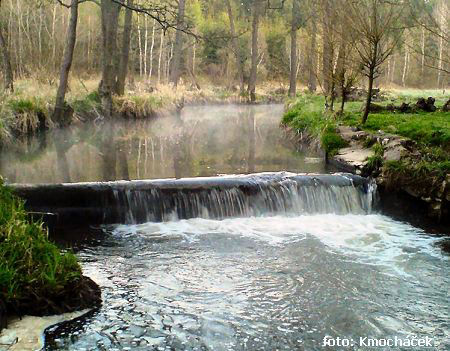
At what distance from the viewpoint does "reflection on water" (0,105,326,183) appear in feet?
34.7

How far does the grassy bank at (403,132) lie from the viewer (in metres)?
8.85

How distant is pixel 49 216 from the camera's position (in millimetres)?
7840

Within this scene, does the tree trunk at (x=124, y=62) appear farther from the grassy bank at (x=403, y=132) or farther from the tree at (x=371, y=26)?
the tree at (x=371, y=26)

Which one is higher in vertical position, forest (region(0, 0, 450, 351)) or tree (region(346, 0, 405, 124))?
tree (region(346, 0, 405, 124))

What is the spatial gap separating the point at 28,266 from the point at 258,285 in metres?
2.35

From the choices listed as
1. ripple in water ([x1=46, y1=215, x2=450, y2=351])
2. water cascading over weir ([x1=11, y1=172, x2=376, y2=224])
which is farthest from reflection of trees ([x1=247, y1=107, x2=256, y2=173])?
ripple in water ([x1=46, y1=215, x2=450, y2=351])

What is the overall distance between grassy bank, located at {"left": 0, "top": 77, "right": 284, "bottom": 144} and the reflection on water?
21.3 inches

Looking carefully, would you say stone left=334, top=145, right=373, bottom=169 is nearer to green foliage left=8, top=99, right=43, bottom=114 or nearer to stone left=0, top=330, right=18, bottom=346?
stone left=0, top=330, right=18, bottom=346

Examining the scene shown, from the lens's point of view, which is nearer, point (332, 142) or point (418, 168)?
point (418, 168)

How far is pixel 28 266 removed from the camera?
15.3 feet

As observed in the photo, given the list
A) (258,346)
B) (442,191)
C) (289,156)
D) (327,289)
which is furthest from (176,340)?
(289,156)

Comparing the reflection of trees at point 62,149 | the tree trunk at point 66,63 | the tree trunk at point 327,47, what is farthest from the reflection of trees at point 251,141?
the tree trunk at point 66,63

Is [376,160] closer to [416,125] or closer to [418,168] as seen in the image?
[418,168]

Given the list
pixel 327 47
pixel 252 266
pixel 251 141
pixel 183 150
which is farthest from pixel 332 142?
pixel 252 266
